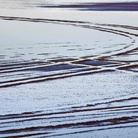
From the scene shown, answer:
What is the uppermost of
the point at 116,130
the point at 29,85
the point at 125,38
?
the point at 125,38

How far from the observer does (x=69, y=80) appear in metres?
8.52

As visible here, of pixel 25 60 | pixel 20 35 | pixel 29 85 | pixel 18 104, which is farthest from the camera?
pixel 20 35

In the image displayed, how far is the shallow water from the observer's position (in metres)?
6.07

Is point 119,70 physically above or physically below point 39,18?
below

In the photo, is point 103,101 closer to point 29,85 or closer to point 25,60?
point 29,85

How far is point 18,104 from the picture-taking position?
6.99 metres

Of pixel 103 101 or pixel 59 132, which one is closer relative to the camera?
pixel 59 132

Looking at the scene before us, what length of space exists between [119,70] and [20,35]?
16.4 feet

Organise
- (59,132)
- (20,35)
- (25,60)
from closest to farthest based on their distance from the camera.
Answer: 1. (59,132)
2. (25,60)
3. (20,35)

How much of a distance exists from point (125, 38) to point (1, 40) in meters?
3.13

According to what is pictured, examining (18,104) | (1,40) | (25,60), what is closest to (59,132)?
(18,104)

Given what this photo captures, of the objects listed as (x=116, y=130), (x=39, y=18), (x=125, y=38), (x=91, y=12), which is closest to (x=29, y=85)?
(x=116, y=130)

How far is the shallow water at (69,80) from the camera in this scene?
607 cm

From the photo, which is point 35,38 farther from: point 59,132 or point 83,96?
point 59,132
